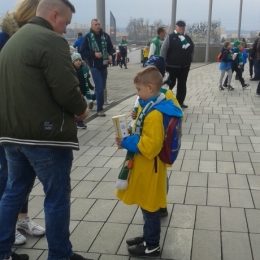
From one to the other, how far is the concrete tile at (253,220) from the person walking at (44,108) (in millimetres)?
1651

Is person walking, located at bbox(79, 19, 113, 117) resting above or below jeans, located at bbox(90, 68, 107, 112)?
above

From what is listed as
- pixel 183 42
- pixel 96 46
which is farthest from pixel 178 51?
pixel 96 46

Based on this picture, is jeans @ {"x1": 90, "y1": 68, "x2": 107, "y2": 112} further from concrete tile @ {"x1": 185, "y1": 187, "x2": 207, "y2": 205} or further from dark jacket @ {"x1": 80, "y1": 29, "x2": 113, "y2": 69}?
concrete tile @ {"x1": 185, "y1": 187, "x2": 207, "y2": 205}

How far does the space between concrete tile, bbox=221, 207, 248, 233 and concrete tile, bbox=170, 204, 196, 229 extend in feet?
0.89

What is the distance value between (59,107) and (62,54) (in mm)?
333

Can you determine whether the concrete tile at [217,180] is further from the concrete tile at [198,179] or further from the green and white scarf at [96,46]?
the green and white scarf at [96,46]

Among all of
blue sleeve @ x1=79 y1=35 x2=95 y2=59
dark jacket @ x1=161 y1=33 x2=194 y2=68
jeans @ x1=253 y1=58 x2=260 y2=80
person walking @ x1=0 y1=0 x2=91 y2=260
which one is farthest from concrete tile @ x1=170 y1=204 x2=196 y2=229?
jeans @ x1=253 y1=58 x2=260 y2=80

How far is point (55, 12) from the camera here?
2.50 m

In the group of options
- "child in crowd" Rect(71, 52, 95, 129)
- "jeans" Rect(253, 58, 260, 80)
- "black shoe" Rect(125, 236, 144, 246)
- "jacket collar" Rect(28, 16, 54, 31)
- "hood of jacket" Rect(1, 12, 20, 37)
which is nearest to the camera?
"jacket collar" Rect(28, 16, 54, 31)

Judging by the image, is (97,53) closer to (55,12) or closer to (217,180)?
(217,180)

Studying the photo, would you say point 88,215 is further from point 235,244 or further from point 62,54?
point 62,54

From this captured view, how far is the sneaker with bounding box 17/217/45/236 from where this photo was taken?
11.0 ft

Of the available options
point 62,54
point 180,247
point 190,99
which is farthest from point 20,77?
point 190,99

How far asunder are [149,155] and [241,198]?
68.8 inches
